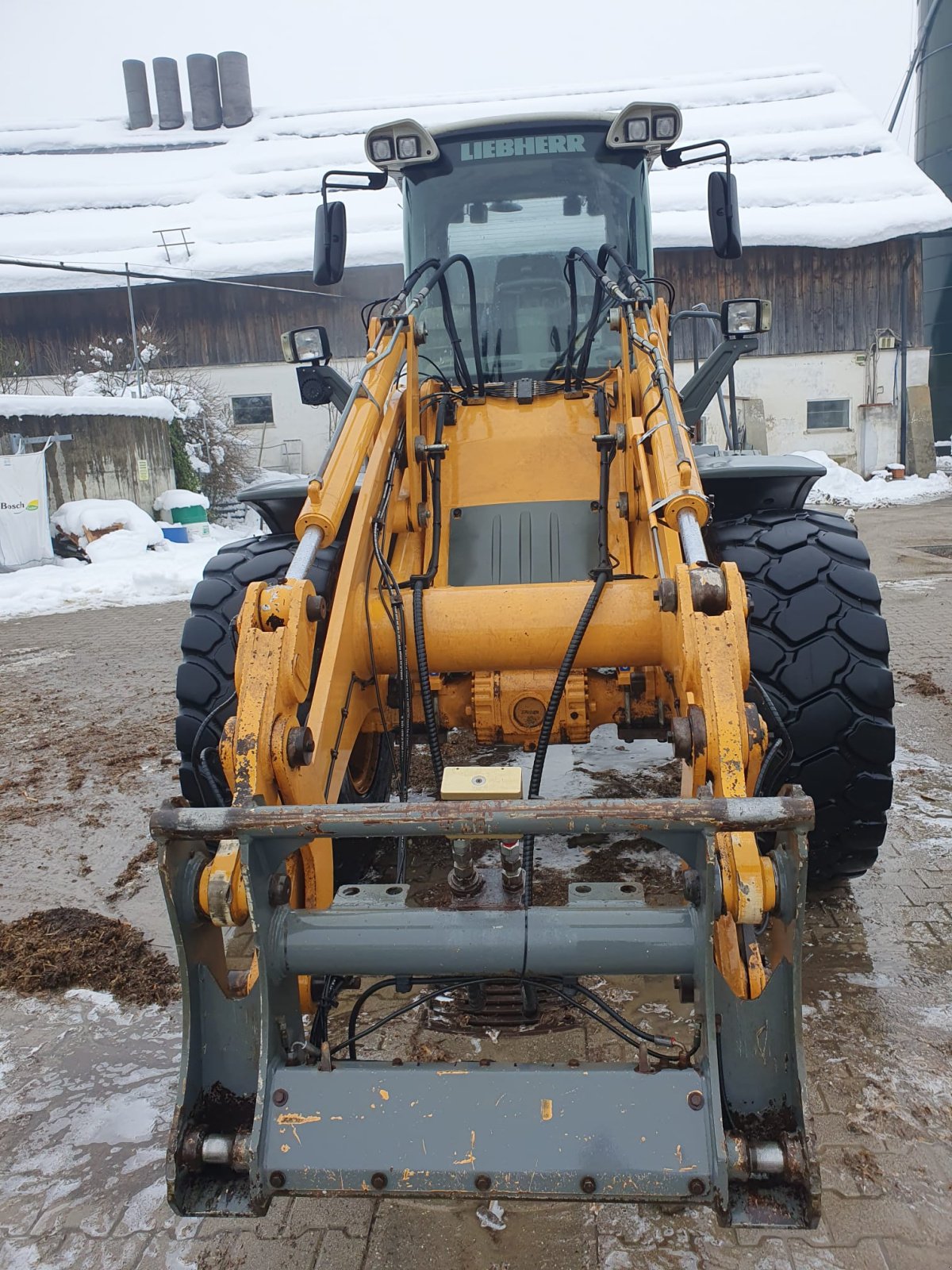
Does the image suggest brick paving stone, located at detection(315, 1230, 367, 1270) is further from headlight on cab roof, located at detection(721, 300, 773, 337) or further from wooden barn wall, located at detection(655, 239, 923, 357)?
wooden barn wall, located at detection(655, 239, 923, 357)

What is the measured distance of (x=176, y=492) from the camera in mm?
16422

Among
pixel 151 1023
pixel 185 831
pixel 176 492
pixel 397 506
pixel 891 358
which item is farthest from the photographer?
pixel 891 358

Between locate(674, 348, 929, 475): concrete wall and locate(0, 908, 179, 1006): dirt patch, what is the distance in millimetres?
21815

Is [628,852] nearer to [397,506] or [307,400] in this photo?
[397,506]

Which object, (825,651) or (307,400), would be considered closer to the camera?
(825,651)

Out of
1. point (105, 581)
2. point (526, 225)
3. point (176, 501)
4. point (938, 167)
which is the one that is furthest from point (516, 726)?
point (938, 167)

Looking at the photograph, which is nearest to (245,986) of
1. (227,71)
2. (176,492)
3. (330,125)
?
(176,492)

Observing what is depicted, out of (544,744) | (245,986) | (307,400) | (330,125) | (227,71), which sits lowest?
(245,986)

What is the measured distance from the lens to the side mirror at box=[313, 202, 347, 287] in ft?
14.8

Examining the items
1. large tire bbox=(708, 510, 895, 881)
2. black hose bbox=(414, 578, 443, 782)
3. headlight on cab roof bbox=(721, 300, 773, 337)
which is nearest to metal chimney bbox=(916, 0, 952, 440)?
headlight on cab roof bbox=(721, 300, 773, 337)

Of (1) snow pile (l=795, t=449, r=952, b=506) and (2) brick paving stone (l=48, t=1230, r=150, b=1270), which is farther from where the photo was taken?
(1) snow pile (l=795, t=449, r=952, b=506)

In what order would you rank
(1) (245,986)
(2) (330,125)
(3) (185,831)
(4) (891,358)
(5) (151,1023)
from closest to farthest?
(3) (185,831), (1) (245,986), (5) (151,1023), (4) (891,358), (2) (330,125)

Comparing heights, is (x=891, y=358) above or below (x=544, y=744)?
above

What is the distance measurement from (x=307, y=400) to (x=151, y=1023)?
8.75 feet
